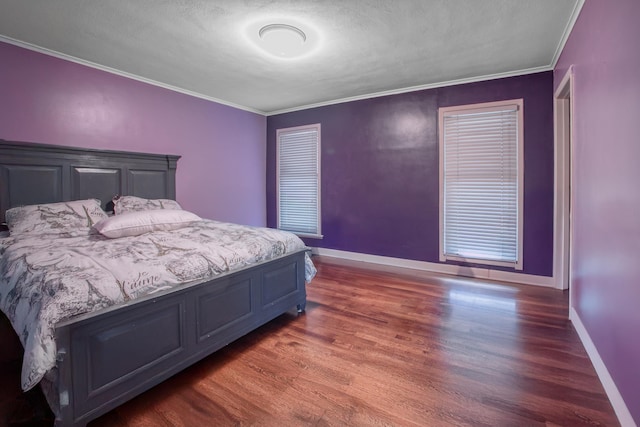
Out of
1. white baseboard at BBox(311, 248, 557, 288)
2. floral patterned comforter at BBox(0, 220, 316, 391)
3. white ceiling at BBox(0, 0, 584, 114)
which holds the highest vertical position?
white ceiling at BBox(0, 0, 584, 114)

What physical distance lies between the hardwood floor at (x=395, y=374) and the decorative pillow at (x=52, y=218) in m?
1.71

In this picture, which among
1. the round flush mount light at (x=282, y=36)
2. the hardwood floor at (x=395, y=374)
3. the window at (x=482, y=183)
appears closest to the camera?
the hardwood floor at (x=395, y=374)

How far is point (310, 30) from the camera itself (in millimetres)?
2559

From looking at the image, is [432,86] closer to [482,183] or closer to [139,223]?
[482,183]

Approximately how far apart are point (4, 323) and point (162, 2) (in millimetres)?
2483

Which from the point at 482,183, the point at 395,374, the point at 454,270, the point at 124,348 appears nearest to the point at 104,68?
the point at 124,348

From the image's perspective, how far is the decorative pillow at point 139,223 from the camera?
231cm

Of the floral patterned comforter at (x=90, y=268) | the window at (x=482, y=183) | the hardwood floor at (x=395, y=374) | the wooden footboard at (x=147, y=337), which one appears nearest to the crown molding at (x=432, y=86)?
the window at (x=482, y=183)

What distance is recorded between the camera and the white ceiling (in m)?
2.25

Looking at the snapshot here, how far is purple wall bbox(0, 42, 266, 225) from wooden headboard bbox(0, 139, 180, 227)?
0.49 feet

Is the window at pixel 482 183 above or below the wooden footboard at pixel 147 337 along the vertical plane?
above

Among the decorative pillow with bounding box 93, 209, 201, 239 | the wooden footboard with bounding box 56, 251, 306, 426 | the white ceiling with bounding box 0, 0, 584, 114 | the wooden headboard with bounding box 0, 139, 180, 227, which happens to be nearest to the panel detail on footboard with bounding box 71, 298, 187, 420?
the wooden footboard with bounding box 56, 251, 306, 426

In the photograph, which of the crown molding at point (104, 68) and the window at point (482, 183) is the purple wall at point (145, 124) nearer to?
the crown molding at point (104, 68)

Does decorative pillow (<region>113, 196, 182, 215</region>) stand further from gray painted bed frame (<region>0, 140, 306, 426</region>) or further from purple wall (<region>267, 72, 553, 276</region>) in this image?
purple wall (<region>267, 72, 553, 276</region>)
